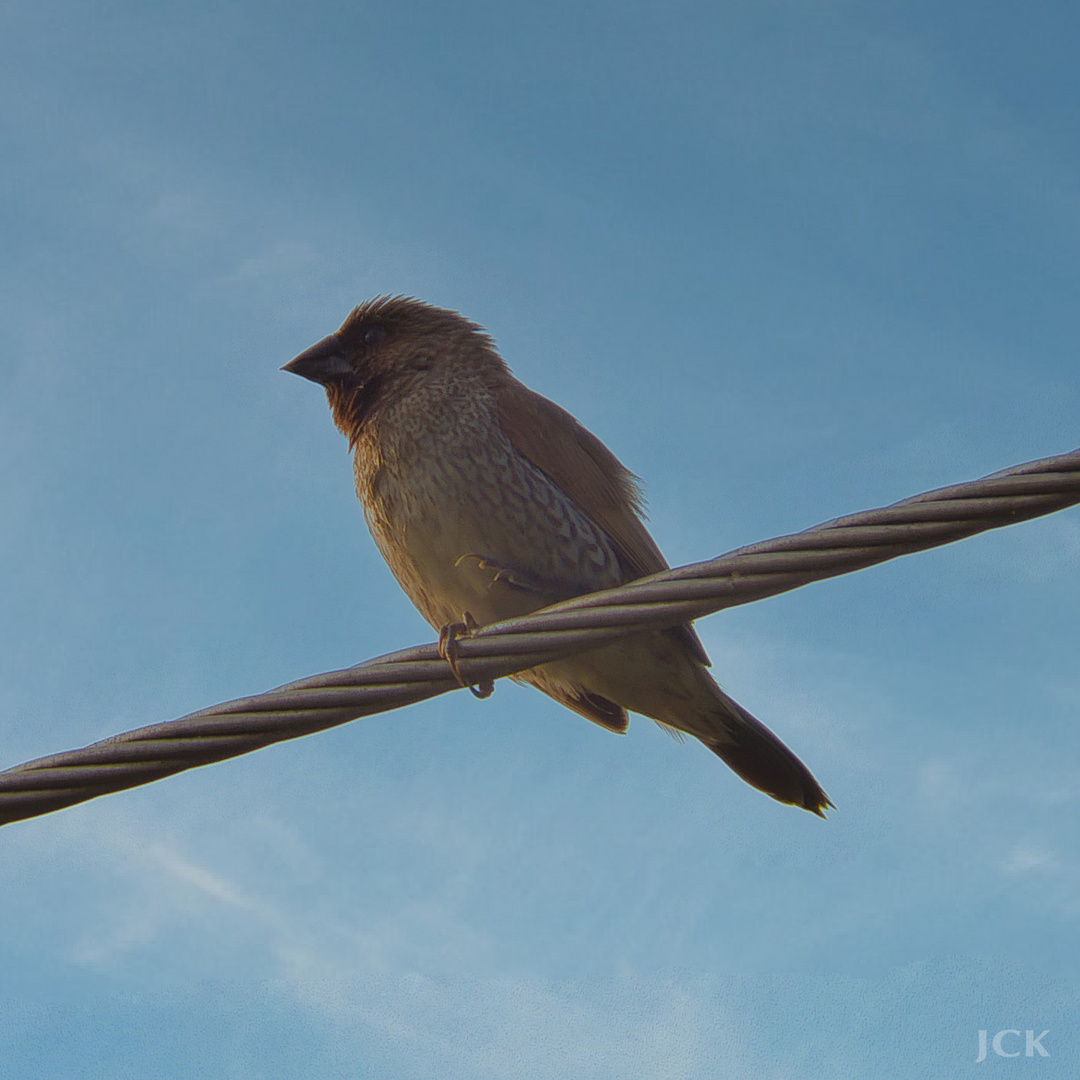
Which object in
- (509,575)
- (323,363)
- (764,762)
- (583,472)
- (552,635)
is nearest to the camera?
(552,635)

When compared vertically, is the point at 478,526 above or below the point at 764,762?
above

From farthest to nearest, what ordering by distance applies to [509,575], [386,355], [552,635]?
[386,355] → [509,575] → [552,635]

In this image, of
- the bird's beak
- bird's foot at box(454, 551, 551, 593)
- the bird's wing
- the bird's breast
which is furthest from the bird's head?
bird's foot at box(454, 551, 551, 593)

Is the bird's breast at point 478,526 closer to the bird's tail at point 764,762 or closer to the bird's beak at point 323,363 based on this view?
the bird's tail at point 764,762

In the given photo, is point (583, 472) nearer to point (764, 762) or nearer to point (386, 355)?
point (386, 355)

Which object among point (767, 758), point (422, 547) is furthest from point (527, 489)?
point (767, 758)

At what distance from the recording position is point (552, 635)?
2633mm

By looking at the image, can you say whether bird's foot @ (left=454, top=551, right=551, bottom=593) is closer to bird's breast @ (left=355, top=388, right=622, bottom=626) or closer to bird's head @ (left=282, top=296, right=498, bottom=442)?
bird's breast @ (left=355, top=388, right=622, bottom=626)

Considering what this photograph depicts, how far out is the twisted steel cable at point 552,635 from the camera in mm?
2340

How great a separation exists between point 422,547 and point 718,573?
6.66 feet

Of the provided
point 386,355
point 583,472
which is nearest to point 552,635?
point 583,472

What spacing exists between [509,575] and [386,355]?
4.82 ft

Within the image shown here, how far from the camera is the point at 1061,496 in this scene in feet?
7.60

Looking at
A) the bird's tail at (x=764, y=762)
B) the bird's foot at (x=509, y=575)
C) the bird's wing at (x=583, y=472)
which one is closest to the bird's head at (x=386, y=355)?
the bird's wing at (x=583, y=472)
